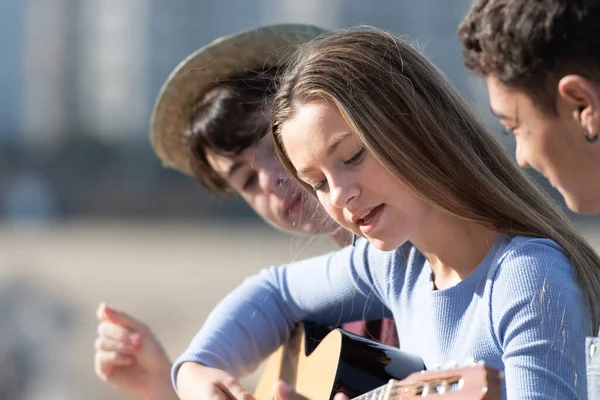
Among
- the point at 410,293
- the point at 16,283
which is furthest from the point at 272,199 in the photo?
the point at 16,283

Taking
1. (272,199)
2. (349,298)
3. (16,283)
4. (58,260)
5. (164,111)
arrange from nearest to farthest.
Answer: (349,298)
(272,199)
(164,111)
(16,283)
(58,260)

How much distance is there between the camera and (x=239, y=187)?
281 centimetres

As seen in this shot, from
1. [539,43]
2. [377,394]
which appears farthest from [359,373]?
[539,43]

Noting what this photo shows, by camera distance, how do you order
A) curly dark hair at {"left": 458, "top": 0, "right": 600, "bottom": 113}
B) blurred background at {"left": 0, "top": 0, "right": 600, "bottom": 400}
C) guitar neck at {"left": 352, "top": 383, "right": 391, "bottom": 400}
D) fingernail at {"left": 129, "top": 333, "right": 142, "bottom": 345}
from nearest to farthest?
guitar neck at {"left": 352, "top": 383, "right": 391, "bottom": 400}
curly dark hair at {"left": 458, "top": 0, "right": 600, "bottom": 113}
fingernail at {"left": 129, "top": 333, "right": 142, "bottom": 345}
blurred background at {"left": 0, "top": 0, "right": 600, "bottom": 400}

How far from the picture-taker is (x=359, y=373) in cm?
200

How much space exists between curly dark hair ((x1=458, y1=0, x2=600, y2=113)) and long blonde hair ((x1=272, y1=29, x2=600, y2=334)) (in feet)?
1.11

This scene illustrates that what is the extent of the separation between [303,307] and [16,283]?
22.1ft

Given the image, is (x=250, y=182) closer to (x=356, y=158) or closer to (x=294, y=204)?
(x=294, y=204)

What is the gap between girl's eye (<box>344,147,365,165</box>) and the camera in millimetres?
1859

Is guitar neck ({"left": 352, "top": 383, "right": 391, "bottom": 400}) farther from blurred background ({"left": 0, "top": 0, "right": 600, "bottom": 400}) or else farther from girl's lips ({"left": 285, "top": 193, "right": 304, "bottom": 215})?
blurred background ({"left": 0, "top": 0, "right": 600, "bottom": 400})

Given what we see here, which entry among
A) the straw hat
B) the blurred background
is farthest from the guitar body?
the blurred background

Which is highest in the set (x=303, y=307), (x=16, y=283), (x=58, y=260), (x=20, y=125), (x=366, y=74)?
(x=366, y=74)

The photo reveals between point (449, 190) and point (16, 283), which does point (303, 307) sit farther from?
point (16, 283)

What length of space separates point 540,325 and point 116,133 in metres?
27.9
